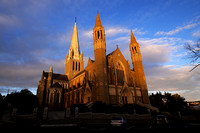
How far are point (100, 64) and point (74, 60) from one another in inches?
1579

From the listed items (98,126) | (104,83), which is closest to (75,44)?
(104,83)

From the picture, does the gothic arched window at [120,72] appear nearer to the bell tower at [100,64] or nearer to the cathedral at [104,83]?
the cathedral at [104,83]

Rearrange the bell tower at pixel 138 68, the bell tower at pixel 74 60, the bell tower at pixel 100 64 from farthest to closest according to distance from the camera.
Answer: the bell tower at pixel 74 60 < the bell tower at pixel 138 68 < the bell tower at pixel 100 64

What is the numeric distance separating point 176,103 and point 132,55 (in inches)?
1056

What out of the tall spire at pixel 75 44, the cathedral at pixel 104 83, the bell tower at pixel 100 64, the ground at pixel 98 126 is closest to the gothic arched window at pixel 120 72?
the cathedral at pixel 104 83

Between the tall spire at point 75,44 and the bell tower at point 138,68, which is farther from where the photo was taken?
the tall spire at point 75,44

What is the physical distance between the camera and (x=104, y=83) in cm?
3106

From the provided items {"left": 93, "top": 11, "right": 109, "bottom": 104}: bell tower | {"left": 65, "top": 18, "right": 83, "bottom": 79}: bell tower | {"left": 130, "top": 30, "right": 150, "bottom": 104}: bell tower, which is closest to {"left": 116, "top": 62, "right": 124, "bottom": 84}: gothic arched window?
{"left": 130, "top": 30, "right": 150, "bottom": 104}: bell tower

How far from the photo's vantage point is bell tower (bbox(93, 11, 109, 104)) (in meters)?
30.2

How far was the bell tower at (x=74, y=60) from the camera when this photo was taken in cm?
6719

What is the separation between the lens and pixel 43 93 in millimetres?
50125

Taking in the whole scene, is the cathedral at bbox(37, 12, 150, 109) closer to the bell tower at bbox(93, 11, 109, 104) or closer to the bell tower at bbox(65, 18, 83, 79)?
the bell tower at bbox(93, 11, 109, 104)

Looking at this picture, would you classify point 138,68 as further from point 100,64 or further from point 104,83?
point 104,83

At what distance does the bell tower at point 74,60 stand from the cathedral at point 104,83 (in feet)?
44.6
